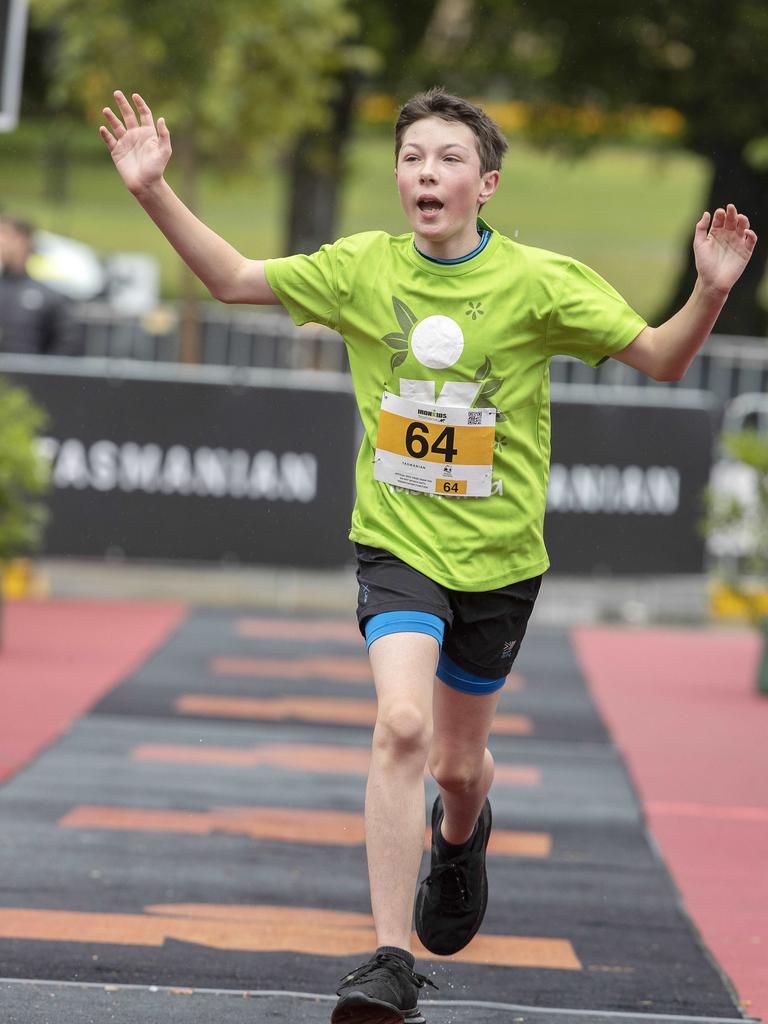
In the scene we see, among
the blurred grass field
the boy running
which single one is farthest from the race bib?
the blurred grass field

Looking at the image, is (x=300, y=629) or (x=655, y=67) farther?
(x=655, y=67)

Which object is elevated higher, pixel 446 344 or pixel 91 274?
pixel 446 344

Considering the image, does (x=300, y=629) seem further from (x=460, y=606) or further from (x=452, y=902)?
(x=460, y=606)

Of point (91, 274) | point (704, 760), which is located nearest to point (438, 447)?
point (704, 760)

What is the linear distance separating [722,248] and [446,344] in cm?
69

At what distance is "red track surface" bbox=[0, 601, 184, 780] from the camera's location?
8289 mm

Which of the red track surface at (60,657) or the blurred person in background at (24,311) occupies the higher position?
the blurred person in background at (24,311)

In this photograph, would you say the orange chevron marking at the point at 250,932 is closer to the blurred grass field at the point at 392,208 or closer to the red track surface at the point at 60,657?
the red track surface at the point at 60,657

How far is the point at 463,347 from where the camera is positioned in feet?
14.2

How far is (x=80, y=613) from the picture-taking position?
12.0 metres

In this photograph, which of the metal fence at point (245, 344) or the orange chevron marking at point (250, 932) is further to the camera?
the metal fence at point (245, 344)

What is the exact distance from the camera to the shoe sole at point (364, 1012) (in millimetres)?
3758

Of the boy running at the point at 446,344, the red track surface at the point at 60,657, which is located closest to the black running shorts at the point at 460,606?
the boy running at the point at 446,344

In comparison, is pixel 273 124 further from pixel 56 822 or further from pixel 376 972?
pixel 376 972
